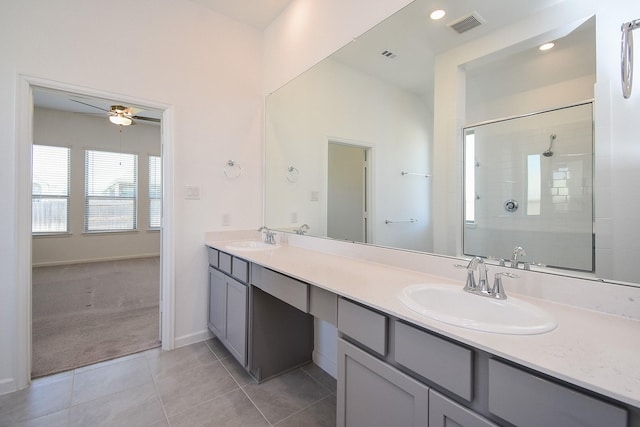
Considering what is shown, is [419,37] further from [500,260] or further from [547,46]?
[500,260]

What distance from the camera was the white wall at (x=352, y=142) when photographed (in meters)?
1.60

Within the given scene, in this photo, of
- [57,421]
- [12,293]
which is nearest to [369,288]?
[57,421]

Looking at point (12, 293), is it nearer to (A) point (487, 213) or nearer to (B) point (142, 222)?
(A) point (487, 213)

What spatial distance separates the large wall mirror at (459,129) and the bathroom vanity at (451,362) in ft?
0.93

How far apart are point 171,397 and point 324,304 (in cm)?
129

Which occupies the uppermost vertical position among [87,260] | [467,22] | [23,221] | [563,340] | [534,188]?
[467,22]

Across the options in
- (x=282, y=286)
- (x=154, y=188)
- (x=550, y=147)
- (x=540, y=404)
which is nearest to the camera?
(x=540, y=404)

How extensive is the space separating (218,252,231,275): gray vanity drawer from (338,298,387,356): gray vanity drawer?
1.25 meters

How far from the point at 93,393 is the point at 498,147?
2.75 m

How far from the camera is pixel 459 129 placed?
4.69 feet

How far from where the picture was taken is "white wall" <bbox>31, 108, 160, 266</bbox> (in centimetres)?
511

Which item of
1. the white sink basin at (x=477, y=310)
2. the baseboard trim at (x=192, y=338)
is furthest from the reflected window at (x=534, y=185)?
the baseboard trim at (x=192, y=338)

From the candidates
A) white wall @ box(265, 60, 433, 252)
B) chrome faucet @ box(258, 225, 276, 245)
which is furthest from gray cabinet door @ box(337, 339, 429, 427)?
chrome faucet @ box(258, 225, 276, 245)

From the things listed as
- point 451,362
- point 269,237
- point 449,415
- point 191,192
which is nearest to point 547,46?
point 451,362
